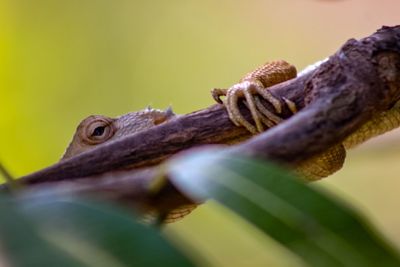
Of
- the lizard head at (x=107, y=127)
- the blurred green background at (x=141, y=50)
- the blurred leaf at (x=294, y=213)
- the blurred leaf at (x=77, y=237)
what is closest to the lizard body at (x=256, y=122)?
the lizard head at (x=107, y=127)

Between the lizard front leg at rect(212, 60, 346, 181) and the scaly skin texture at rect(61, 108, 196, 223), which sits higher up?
the scaly skin texture at rect(61, 108, 196, 223)

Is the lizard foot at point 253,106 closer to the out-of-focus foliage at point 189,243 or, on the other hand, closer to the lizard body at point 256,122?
the lizard body at point 256,122

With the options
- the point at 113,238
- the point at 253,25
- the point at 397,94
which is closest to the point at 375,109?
the point at 397,94

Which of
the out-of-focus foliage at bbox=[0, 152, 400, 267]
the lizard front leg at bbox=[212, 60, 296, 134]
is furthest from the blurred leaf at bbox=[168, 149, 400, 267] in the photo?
the lizard front leg at bbox=[212, 60, 296, 134]

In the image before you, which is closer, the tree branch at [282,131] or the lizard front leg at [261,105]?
the tree branch at [282,131]

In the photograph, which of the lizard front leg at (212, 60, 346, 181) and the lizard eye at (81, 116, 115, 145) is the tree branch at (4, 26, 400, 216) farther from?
the lizard eye at (81, 116, 115, 145)

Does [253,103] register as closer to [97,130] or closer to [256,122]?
[256,122]
